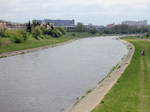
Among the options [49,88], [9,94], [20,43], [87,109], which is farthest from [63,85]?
[20,43]

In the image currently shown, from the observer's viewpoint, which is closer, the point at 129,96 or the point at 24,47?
the point at 129,96

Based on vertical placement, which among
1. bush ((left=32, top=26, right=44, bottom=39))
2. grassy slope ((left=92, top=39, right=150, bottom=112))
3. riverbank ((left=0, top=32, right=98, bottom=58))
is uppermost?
grassy slope ((left=92, top=39, right=150, bottom=112))

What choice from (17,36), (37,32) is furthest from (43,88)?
(37,32)

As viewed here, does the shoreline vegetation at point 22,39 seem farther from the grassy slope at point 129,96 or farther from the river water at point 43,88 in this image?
the grassy slope at point 129,96

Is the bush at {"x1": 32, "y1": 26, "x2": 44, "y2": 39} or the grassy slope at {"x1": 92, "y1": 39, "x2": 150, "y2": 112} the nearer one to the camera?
the grassy slope at {"x1": 92, "y1": 39, "x2": 150, "y2": 112}

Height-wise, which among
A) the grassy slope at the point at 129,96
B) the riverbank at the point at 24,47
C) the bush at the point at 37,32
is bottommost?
the riverbank at the point at 24,47

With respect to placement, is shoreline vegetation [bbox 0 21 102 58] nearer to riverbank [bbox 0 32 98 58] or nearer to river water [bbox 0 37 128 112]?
riverbank [bbox 0 32 98 58]

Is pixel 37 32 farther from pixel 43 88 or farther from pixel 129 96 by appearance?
pixel 129 96

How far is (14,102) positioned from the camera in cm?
2183

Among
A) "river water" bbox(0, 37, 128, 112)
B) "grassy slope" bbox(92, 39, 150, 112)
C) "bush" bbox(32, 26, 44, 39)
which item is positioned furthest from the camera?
"bush" bbox(32, 26, 44, 39)

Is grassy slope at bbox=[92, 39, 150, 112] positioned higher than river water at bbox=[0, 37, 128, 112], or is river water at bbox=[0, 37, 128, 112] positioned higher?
grassy slope at bbox=[92, 39, 150, 112]

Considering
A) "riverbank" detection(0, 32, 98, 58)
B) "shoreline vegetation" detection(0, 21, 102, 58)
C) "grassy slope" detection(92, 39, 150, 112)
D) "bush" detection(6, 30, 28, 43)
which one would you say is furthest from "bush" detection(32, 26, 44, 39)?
"grassy slope" detection(92, 39, 150, 112)

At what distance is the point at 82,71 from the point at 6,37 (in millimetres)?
50643

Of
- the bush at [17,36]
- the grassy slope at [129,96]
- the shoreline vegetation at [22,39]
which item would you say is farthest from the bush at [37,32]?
the grassy slope at [129,96]
